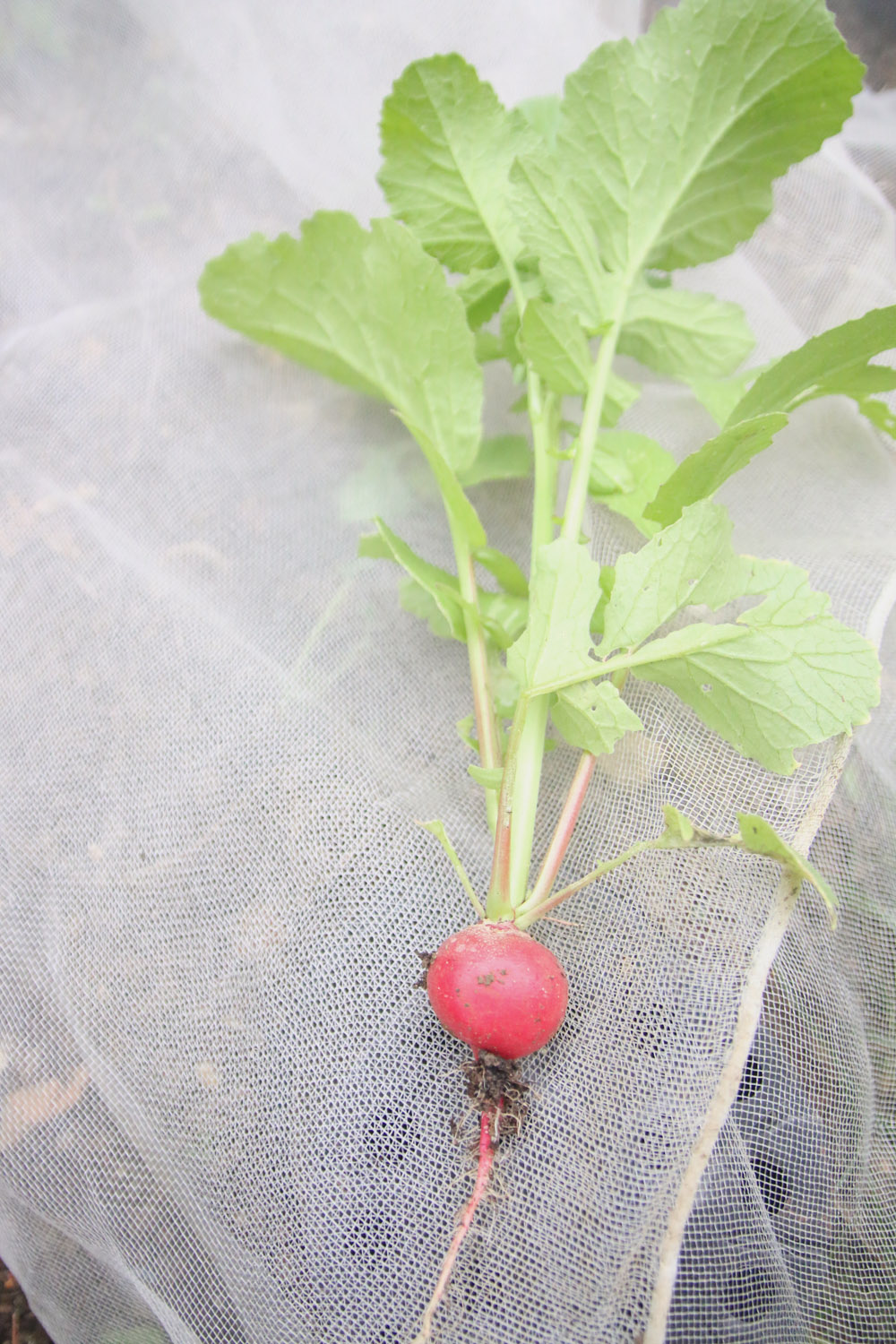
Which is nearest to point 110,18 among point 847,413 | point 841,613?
point 847,413

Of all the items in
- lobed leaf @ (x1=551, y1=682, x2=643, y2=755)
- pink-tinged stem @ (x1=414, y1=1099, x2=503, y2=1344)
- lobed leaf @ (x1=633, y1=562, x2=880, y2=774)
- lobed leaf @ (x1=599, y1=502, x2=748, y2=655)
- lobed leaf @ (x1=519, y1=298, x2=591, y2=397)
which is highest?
lobed leaf @ (x1=519, y1=298, x2=591, y2=397)

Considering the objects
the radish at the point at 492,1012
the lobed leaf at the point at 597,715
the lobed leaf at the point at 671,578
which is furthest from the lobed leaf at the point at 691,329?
the radish at the point at 492,1012

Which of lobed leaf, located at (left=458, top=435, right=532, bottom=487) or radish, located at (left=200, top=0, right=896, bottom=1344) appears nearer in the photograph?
radish, located at (left=200, top=0, right=896, bottom=1344)

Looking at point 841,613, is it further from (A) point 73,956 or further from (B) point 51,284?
(B) point 51,284

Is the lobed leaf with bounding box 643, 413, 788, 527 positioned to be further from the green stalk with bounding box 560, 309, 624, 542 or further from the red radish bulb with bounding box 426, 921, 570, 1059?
the red radish bulb with bounding box 426, 921, 570, 1059

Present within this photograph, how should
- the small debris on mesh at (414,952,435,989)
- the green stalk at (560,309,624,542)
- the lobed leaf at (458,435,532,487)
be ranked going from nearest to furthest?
the small debris on mesh at (414,952,435,989) < the green stalk at (560,309,624,542) < the lobed leaf at (458,435,532,487)

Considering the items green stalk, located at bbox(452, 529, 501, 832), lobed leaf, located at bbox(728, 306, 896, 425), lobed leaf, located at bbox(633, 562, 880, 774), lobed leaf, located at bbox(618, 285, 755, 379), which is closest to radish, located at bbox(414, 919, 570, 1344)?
green stalk, located at bbox(452, 529, 501, 832)

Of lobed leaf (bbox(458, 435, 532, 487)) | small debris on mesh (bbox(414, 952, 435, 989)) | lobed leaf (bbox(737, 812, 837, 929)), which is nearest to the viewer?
lobed leaf (bbox(737, 812, 837, 929))

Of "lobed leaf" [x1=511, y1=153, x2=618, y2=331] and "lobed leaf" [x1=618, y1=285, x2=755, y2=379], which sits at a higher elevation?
"lobed leaf" [x1=511, y1=153, x2=618, y2=331]
